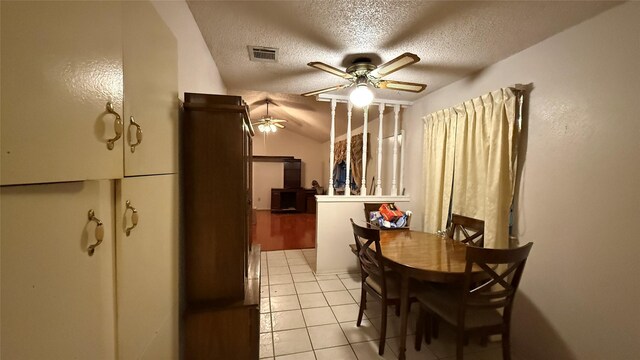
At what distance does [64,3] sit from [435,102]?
3046 mm

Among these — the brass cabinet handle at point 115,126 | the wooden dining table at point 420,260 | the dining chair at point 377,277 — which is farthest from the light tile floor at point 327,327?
the brass cabinet handle at point 115,126

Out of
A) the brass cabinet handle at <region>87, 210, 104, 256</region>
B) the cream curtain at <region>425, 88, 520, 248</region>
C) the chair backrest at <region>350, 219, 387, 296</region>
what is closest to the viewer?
the brass cabinet handle at <region>87, 210, 104, 256</region>

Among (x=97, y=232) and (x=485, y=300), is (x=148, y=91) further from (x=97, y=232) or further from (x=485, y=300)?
(x=485, y=300)

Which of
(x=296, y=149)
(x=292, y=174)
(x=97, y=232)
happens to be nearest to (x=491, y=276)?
(x=97, y=232)

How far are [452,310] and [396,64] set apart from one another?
173cm

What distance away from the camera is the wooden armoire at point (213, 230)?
122 centimetres

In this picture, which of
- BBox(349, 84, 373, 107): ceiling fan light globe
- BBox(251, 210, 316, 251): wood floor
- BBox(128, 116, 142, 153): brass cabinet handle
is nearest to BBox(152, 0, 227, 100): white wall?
BBox(128, 116, 142, 153): brass cabinet handle

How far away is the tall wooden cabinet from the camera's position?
400 mm

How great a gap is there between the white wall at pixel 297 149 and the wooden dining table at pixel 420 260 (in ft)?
19.2

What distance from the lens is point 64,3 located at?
18.5 inches

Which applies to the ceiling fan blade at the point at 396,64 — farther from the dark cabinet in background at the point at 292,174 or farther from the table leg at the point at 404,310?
the dark cabinet in background at the point at 292,174

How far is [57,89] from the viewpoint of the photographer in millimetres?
452

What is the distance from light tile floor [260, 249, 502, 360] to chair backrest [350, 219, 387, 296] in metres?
0.46

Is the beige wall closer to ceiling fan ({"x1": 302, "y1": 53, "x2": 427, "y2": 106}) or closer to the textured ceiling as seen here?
the textured ceiling
